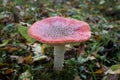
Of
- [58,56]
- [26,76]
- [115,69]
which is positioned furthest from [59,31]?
[115,69]

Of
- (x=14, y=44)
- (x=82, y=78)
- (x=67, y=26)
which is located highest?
(x=67, y=26)

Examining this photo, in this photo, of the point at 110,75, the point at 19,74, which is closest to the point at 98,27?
the point at 110,75

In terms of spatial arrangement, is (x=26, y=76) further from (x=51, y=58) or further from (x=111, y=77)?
(x=111, y=77)

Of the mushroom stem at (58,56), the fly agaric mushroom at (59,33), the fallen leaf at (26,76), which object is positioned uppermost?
the fly agaric mushroom at (59,33)

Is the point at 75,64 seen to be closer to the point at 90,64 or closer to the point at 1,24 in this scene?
the point at 90,64

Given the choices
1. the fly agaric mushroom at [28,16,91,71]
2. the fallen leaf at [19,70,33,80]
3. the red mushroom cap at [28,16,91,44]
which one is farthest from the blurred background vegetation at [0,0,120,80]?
the red mushroom cap at [28,16,91,44]

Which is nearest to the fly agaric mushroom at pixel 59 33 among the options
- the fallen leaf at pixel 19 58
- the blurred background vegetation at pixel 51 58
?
the blurred background vegetation at pixel 51 58

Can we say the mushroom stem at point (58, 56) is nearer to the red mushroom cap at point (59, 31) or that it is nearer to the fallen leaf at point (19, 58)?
the red mushroom cap at point (59, 31)
